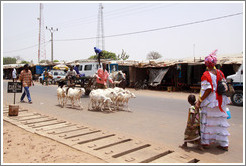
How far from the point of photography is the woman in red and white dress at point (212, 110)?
15.3 ft

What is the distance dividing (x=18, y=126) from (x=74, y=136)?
210 cm

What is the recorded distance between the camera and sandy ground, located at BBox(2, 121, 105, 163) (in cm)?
409

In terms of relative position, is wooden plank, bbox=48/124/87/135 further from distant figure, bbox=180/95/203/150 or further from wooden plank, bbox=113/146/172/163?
distant figure, bbox=180/95/203/150

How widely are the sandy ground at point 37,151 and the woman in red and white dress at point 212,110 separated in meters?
2.40

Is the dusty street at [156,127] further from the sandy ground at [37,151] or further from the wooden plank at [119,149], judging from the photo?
the wooden plank at [119,149]

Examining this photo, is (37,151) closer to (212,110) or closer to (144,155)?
(144,155)

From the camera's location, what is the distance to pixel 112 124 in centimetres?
713

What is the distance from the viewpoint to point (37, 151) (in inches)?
179

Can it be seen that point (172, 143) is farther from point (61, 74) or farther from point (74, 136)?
point (61, 74)

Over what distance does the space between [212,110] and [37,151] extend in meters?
3.83

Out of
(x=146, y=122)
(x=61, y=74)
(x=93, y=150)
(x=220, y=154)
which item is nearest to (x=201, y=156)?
(x=220, y=154)

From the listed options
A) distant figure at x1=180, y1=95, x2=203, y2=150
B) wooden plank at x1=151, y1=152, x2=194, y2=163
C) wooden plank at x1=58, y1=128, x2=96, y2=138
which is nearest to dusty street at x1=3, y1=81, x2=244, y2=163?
distant figure at x1=180, y1=95, x2=203, y2=150

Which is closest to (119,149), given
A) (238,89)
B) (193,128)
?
(193,128)

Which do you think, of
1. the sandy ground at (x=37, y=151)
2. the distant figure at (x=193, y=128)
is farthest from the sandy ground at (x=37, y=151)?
the distant figure at (x=193, y=128)
